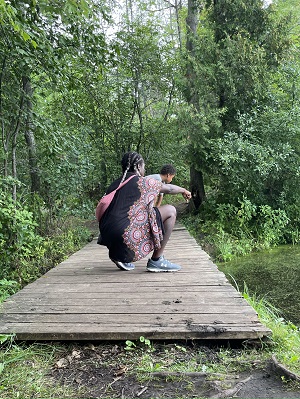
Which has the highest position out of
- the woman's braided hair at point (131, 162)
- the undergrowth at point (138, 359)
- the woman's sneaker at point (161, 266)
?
the woman's braided hair at point (131, 162)

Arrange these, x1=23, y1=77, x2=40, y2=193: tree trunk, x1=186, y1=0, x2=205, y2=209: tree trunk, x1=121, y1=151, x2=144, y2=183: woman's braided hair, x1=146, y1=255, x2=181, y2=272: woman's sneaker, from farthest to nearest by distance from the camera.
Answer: x1=186, y1=0, x2=205, y2=209: tree trunk < x1=23, y1=77, x2=40, y2=193: tree trunk < x1=146, y1=255, x2=181, y2=272: woman's sneaker < x1=121, y1=151, x2=144, y2=183: woman's braided hair

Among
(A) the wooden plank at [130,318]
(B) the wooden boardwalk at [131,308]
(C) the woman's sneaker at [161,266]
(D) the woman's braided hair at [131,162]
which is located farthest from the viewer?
(C) the woman's sneaker at [161,266]

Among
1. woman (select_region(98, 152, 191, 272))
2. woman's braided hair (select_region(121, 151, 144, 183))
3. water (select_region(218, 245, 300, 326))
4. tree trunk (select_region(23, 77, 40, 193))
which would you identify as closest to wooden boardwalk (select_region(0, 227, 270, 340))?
woman (select_region(98, 152, 191, 272))

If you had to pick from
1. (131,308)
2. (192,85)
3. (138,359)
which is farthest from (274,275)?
(192,85)

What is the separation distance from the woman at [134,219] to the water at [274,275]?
1.56 metres

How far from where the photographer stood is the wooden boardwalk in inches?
94.2

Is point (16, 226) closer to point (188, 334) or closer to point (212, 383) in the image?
point (188, 334)

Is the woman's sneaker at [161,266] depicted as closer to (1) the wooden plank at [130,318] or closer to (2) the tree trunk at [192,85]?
(1) the wooden plank at [130,318]

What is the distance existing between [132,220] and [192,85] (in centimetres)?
574

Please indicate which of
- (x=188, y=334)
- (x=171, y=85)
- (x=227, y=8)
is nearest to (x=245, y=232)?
(x=171, y=85)

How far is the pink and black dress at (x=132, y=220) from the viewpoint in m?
3.66

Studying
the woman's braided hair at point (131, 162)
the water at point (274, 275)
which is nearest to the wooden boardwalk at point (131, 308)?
the water at point (274, 275)

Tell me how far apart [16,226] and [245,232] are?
529cm

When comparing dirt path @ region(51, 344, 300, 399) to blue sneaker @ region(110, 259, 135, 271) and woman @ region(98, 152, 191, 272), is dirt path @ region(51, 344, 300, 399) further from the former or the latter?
blue sneaker @ region(110, 259, 135, 271)
